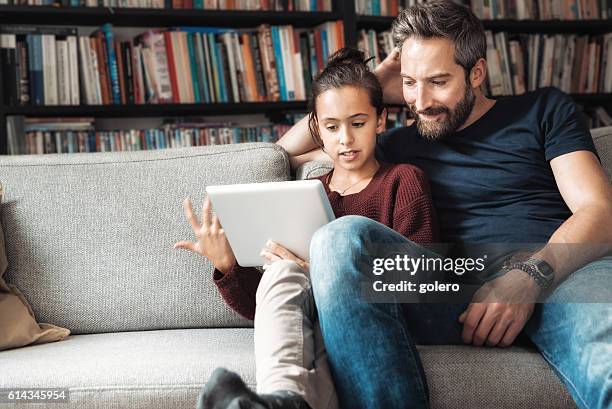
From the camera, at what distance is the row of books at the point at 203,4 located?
2.66m

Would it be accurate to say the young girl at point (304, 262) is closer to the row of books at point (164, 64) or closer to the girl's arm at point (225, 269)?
the girl's arm at point (225, 269)

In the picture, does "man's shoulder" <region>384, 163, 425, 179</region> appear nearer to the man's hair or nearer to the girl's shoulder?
the girl's shoulder

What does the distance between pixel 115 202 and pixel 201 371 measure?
0.59 metres

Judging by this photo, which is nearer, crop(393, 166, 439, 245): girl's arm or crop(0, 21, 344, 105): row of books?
crop(393, 166, 439, 245): girl's arm

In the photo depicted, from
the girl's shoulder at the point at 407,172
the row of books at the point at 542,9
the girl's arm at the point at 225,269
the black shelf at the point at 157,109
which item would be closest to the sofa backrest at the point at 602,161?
the girl's shoulder at the point at 407,172

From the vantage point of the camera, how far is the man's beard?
1.69m

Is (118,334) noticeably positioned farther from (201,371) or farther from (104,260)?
(201,371)

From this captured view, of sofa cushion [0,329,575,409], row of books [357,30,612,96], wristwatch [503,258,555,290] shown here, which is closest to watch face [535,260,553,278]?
wristwatch [503,258,555,290]

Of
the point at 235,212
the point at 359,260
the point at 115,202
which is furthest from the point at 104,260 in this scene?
the point at 359,260

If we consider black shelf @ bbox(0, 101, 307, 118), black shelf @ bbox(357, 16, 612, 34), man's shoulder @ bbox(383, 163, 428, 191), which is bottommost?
man's shoulder @ bbox(383, 163, 428, 191)

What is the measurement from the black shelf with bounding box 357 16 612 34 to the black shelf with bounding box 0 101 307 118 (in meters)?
0.44

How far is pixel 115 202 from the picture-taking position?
180 cm

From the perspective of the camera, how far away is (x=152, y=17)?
2.77 m

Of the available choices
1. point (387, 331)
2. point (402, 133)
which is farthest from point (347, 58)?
point (387, 331)
